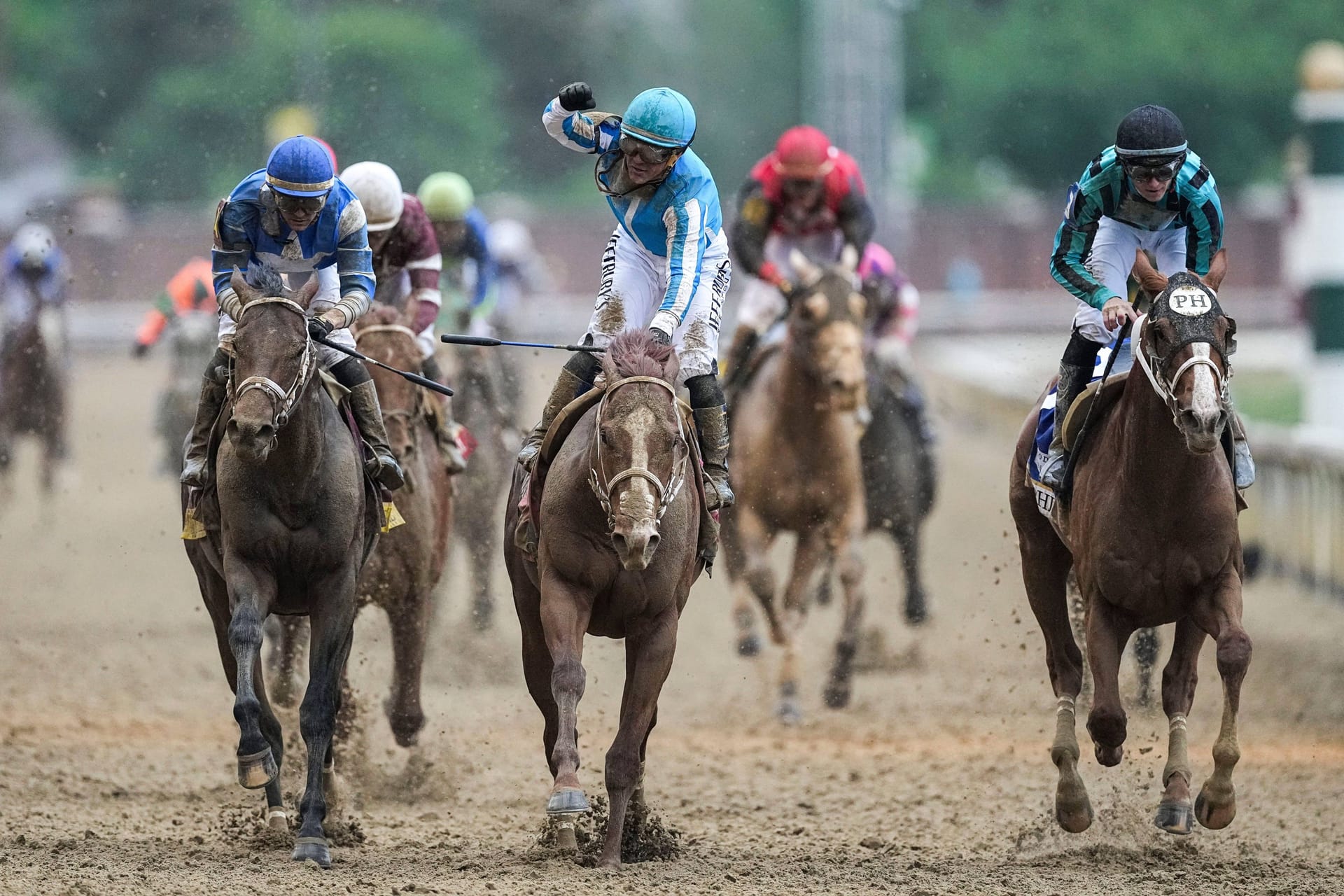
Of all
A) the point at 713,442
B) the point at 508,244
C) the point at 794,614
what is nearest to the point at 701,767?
the point at 794,614

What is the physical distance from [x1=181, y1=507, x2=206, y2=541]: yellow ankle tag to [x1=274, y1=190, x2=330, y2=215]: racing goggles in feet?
3.88

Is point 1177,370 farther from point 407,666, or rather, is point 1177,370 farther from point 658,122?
point 407,666

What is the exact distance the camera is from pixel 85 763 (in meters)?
9.97

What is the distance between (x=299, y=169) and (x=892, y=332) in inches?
282

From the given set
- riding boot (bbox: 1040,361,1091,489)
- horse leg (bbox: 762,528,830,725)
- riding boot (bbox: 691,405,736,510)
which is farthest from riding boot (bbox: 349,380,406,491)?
horse leg (bbox: 762,528,830,725)

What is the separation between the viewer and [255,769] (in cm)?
741

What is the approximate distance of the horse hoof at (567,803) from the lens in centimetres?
712

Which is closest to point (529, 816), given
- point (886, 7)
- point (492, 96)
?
point (886, 7)

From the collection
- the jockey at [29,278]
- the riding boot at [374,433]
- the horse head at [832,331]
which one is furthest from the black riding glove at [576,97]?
the jockey at [29,278]

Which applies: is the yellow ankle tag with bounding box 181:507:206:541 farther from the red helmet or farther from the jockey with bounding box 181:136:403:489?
the red helmet

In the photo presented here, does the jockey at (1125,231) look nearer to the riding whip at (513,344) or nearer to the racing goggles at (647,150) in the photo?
the racing goggles at (647,150)

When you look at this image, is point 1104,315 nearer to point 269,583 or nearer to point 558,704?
point 558,704

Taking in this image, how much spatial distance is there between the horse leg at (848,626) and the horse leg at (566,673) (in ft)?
14.2

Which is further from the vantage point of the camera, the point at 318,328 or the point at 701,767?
the point at 701,767
